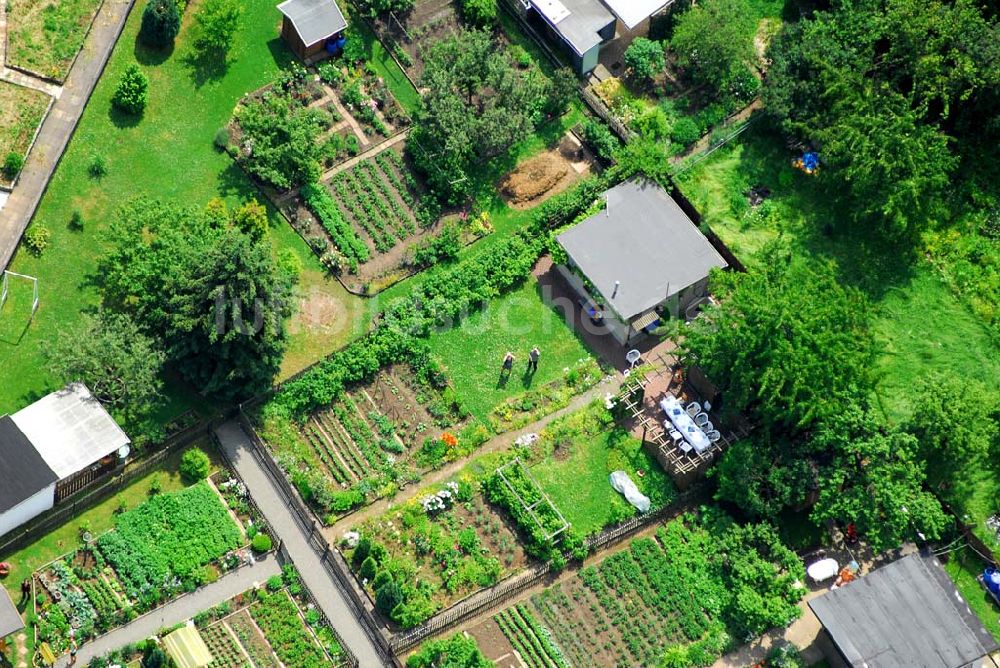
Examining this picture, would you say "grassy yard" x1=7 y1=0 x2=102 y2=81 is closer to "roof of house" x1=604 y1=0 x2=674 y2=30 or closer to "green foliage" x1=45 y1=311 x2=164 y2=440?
"green foliage" x1=45 y1=311 x2=164 y2=440

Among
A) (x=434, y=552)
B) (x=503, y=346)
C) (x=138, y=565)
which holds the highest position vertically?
(x=503, y=346)

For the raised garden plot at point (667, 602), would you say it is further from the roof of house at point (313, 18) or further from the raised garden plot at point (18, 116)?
the raised garden plot at point (18, 116)

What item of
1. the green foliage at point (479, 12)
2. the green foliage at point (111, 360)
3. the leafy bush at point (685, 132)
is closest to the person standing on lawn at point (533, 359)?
the leafy bush at point (685, 132)

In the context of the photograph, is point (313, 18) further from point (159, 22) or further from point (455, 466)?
point (455, 466)

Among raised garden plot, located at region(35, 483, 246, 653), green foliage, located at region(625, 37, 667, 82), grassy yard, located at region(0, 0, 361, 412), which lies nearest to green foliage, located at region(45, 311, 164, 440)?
grassy yard, located at region(0, 0, 361, 412)

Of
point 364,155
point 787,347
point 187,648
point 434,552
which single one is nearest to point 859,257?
point 787,347
